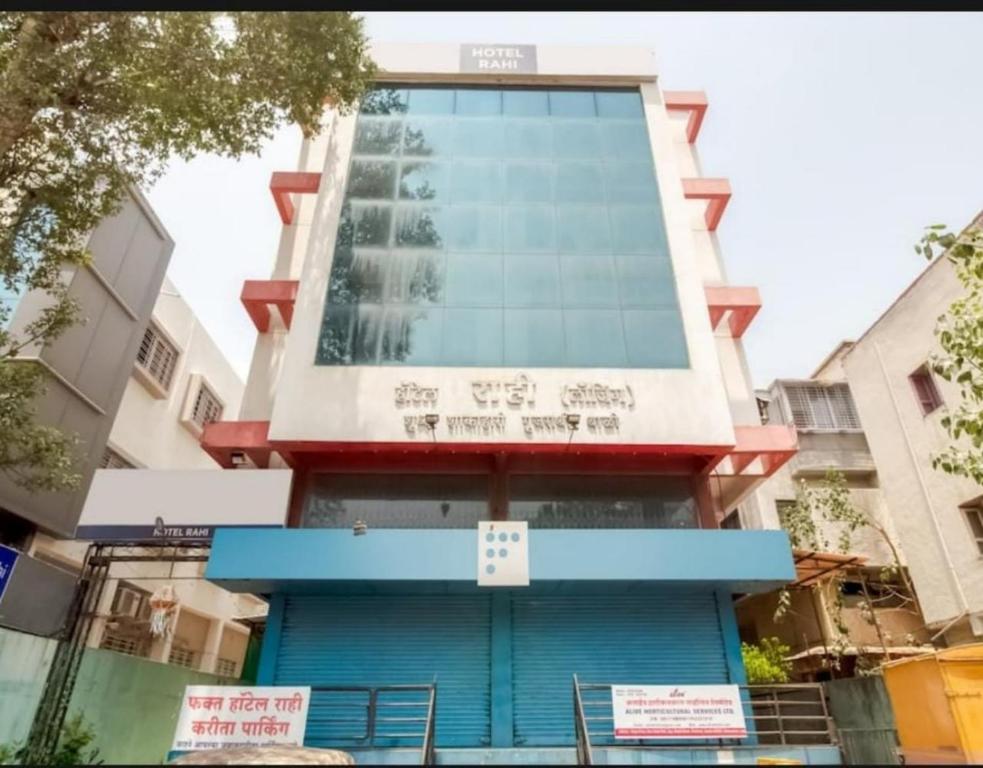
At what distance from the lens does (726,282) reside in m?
15.0

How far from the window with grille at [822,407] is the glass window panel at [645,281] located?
8.28 m

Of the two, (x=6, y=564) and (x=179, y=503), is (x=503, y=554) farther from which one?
(x=6, y=564)

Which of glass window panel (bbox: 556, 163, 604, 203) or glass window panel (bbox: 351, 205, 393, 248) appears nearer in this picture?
glass window panel (bbox: 351, 205, 393, 248)

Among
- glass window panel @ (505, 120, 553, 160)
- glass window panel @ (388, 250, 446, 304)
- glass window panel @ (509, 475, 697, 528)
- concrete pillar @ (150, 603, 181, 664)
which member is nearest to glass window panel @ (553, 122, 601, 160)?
glass window panel @ (505, 120, 553, 160)

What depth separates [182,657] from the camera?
1719cm

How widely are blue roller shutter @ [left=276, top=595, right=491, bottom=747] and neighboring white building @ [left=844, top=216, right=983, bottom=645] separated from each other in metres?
10.8

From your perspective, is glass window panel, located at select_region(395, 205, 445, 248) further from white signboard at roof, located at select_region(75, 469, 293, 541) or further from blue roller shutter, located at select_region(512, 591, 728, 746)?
blue roller shutter, located at select_region(512, 591, 728, 746)

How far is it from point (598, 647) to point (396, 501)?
4.72m

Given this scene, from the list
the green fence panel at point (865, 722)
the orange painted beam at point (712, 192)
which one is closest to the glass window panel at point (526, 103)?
the orange painted beam at point (712, 192)

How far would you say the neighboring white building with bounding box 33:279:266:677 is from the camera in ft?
47.1

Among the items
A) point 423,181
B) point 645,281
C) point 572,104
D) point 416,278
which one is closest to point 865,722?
point 645,281

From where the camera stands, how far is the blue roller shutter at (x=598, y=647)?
10.3 meters

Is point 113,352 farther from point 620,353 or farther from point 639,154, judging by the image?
point 639,154

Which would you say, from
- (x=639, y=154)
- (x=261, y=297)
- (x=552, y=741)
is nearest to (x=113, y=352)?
(x=261, y=297)
